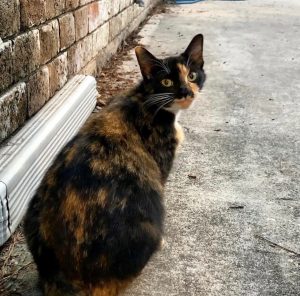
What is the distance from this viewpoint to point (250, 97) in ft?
16.7

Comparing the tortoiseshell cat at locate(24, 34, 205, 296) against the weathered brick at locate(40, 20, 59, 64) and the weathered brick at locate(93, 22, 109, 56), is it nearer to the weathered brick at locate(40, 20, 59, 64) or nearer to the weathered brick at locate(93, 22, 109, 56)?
the weathered brick at locate(40, 20, 59, 64)

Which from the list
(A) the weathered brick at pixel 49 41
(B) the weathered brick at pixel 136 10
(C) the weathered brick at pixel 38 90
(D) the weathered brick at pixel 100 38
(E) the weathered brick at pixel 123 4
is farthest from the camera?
(B) the weathered brick at pixel 136 10

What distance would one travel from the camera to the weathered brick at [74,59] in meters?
4.11

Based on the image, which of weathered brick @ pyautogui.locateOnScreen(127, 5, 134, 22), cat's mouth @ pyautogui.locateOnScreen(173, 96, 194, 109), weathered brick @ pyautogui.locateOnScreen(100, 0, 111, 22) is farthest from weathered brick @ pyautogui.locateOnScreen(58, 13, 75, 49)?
weathered brick @ pyautogui.locateOnScreen(127, 5, 134, 22)

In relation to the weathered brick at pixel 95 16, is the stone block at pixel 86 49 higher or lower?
lower

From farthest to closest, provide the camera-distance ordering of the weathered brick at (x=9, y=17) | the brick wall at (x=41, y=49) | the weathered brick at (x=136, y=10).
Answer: the weathered brick at (x=136, y=10) → the brick wall at (x=41, y=49) → the weathered brick at (x=9, y=17)

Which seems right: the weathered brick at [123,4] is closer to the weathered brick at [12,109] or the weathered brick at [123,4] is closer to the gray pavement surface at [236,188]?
the gray pavement surface at [236,188]

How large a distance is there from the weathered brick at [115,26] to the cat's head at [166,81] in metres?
3.28

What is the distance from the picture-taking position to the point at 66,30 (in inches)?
155

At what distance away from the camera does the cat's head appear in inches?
102

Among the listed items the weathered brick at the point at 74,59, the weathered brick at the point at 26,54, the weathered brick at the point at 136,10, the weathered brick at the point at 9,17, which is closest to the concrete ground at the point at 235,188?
the weathered brick at the point at 136,10

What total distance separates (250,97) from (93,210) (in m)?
3.53

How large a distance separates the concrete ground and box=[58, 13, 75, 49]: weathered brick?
48.9 inches

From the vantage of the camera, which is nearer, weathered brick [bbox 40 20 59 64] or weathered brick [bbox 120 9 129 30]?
weathered brick [bbox 40 20 59 64]
